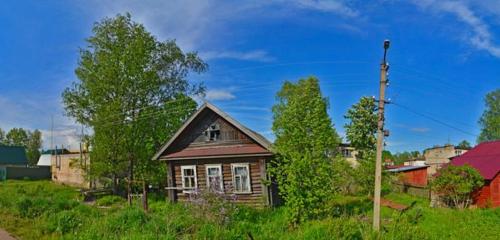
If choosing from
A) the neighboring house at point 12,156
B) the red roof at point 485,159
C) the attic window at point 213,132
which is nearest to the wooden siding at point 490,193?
the red roof at point 485,159

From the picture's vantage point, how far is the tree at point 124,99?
24875 millimetres

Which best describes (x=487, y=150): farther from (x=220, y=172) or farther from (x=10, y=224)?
(x=10, y=224)

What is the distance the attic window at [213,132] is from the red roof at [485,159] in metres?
13.5

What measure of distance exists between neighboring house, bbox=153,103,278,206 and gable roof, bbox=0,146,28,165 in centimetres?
4100

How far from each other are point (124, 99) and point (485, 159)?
2122 cm

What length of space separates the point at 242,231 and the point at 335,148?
16.5 feet

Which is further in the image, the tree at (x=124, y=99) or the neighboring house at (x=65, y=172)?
the neighboring house at (x=65, y=172)

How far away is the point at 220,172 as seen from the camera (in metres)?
19.6

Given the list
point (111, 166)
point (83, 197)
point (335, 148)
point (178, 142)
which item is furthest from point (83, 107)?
point (335, 148)

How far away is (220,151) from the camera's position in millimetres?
19281

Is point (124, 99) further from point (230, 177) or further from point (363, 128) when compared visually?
point (363, 128)

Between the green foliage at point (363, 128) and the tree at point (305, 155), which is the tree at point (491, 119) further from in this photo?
the tree at point (305, 155)

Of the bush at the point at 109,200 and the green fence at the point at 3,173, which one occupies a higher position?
the green fence at the point at 3,173

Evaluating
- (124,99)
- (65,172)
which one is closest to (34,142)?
(65,172)
